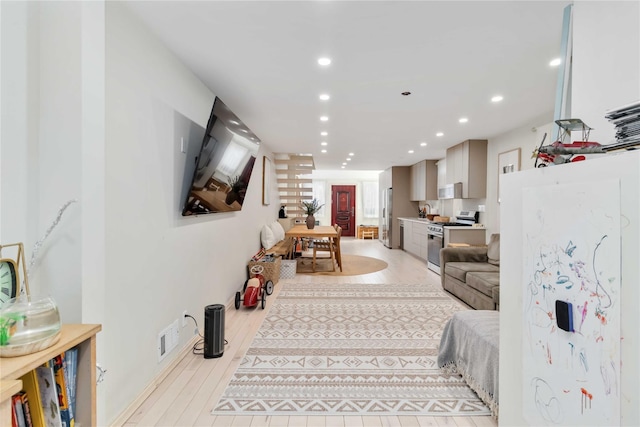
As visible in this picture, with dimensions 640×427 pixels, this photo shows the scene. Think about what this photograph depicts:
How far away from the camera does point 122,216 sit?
1698mm

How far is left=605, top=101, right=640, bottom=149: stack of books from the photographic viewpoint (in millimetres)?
925

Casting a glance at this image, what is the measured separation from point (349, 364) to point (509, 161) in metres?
3.98

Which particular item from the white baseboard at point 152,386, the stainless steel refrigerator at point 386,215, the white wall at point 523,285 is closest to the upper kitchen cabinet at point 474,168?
the stainless steel refrigerator at point 386,215

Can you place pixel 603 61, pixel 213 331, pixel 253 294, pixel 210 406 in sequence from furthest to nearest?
pixel 253 294 → pixel 213 331 → pixel 210 406 → pixel 603 61

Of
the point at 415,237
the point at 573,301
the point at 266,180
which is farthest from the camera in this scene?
the point at 415,237

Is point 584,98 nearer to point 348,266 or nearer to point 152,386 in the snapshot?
point 152,386

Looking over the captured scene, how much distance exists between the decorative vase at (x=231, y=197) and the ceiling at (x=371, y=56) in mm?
1039

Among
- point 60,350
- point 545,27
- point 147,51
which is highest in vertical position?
point 545,27

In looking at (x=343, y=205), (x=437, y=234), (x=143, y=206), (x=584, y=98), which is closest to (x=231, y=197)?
(x=143, y=206)

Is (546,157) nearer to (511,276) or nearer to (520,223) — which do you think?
(520,223)

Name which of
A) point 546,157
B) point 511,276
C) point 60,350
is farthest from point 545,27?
point 60,350

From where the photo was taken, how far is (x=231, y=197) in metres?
3.22

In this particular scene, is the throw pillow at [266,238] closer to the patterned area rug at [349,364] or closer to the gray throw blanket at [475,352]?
the patterned area rug at [349,364]

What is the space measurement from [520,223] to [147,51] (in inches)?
93.1
